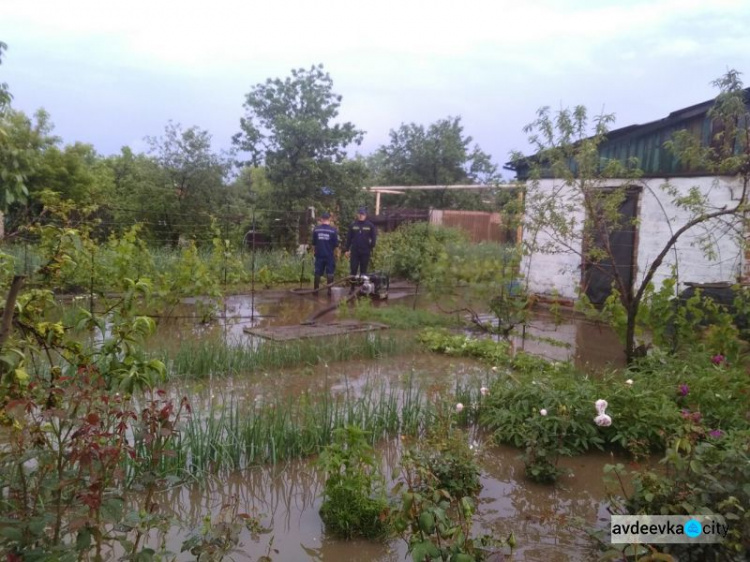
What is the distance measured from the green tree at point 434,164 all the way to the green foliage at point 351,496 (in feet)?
84.6

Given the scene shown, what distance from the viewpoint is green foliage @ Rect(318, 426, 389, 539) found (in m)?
3.71

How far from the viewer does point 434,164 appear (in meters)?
30.5

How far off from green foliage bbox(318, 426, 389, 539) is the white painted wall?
674 centimetres

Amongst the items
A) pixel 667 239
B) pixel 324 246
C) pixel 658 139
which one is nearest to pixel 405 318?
pixel 324 246

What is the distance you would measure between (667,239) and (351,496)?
9.66 meters

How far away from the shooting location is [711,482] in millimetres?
3000

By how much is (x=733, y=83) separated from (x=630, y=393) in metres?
4.18

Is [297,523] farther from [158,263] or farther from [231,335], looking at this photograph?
[158,263]

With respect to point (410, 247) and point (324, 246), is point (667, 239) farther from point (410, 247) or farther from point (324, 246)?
point (410, 247)

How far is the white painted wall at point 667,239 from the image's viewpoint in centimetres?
1064

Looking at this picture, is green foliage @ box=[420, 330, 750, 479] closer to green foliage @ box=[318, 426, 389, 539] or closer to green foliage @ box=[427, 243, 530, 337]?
green foliage @ box=[318, 426, 389, 539]

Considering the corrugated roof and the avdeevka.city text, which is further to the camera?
the corrugated roof

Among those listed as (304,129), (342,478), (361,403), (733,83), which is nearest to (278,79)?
(304,129)

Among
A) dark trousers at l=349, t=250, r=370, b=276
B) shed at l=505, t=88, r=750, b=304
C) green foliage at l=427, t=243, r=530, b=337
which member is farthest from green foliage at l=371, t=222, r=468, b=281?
shed at l=505, t=88, r=750, b=304
